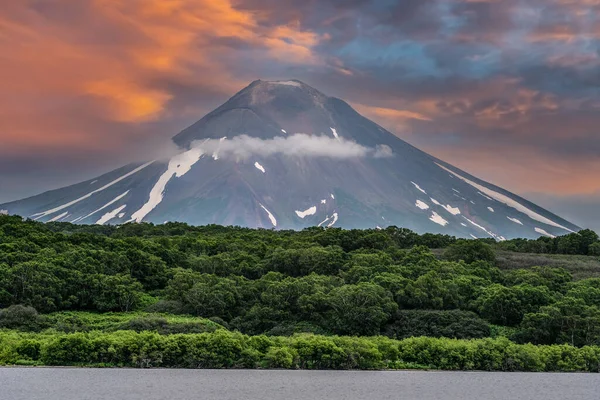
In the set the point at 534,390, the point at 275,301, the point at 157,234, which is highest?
the point at 157,234

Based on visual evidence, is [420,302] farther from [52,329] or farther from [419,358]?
[52,329]

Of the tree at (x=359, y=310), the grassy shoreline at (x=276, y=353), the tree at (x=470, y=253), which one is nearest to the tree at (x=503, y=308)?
the tree at (x=359, y=310)

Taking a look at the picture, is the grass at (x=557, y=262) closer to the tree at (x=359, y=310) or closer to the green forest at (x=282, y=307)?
the green forest at (x=282, y=307)

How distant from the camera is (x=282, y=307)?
61750mm

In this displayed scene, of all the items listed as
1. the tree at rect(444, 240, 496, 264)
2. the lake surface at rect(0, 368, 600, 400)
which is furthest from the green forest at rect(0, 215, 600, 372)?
the lake surface at rect(0, 368, 600, 400)

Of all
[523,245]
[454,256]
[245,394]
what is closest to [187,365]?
[245,394]

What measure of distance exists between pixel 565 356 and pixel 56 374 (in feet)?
111

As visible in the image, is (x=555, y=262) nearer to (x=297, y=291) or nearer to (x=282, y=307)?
(x=297, y=291)

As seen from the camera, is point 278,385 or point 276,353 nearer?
point 278,385

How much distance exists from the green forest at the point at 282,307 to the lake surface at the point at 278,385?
7.75ft

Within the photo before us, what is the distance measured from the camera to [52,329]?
1996 inches

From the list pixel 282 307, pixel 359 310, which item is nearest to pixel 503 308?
pixel 359 310

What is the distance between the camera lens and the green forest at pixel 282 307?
143 feet

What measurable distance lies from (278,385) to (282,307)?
2625cm
